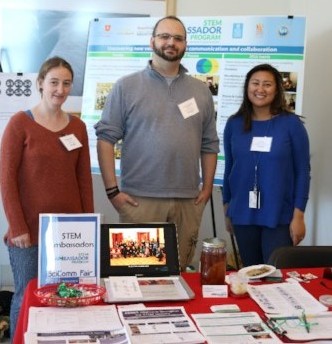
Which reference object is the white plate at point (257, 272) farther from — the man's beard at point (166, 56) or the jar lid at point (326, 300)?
the man's beard at point (166, 56)

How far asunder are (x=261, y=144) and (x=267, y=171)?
0.13 m

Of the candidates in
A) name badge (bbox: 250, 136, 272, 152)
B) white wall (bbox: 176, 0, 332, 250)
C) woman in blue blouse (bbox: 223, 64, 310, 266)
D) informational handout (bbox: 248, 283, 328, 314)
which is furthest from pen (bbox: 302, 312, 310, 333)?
white wall (bbox: 176, 0, 332, 250)

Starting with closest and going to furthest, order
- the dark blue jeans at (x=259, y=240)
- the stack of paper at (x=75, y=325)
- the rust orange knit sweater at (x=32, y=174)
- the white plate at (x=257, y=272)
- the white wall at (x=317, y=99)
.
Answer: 1. the stack of paper at (x=75, y=325)
2. the white plate at (x=257, y=272)
3. the rust orange knit sweater at (x=32, y=174)
4. the dark blue jeans at (x=259, y=240)
5. the white wall at (x=317, y=99)

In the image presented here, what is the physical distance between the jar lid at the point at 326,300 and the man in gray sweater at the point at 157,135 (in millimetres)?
961

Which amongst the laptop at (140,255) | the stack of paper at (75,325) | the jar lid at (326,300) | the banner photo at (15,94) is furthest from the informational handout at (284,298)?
the banner photo at (15,94)

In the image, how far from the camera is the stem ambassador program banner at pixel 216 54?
120 inches

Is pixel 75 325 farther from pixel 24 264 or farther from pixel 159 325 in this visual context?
pixel 24 264

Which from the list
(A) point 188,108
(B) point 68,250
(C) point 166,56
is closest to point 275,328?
(B) point 68,250

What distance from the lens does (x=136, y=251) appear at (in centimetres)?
162

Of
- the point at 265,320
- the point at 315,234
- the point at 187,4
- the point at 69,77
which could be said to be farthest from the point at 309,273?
the point at 187,4

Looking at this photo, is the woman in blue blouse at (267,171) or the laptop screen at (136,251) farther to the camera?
the woman in blue blouse at (267,171)

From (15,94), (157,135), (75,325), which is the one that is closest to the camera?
(75,325)

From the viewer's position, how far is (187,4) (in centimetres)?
367

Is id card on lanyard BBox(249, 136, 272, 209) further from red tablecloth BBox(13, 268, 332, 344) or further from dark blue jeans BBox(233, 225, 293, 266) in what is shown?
red tablecloth BBox(13, 268, 332, 344)
